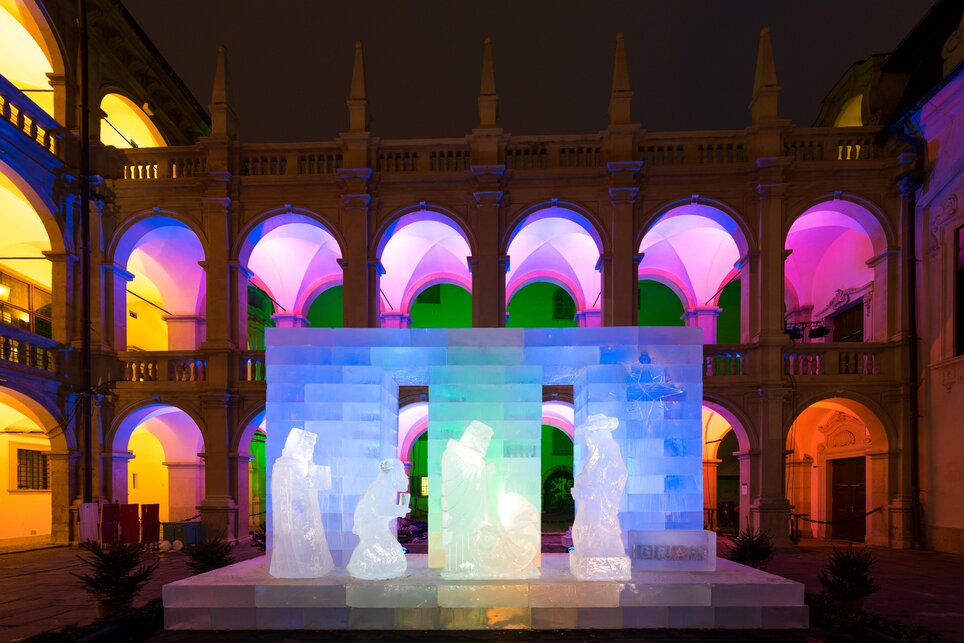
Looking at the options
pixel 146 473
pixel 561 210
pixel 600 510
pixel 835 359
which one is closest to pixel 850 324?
pixel 835 359

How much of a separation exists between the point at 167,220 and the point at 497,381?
13.1 meters

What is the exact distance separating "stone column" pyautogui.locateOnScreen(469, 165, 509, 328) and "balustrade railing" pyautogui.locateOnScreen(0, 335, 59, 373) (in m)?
10.5

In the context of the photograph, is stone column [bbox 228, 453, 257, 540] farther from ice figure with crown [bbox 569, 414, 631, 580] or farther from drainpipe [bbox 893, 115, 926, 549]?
drainpipe [bbox 893, 115, 926, 549]

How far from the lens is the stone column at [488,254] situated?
16.1 m

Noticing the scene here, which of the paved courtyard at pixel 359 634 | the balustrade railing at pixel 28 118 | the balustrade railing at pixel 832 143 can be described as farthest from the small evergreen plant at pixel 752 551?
the balustrade railing at pixel 28 118

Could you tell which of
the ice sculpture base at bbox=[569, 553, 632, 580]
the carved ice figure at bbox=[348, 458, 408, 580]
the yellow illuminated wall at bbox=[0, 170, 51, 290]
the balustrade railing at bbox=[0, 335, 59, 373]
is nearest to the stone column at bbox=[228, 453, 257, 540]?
the balustrade railing at bbox=[0, 335, 59, 373]

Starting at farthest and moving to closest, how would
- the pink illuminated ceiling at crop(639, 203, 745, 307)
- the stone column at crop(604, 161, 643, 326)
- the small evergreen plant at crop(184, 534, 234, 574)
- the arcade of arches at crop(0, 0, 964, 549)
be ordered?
the pink illuminated ceiling at crop(639, 203, 745, 307) → the stone column at crop(604, 161, 643, 326) → the arcade of arches at crop(0, 0, 964, 549) → the small evergreen plant at crop(184, 534, 234, 574)

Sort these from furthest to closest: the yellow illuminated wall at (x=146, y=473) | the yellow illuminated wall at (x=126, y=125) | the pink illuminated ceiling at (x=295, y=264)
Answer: the yellow illuminated wall at (x=146, y=473) < the pink illuminated ceiling at (x=295, y=264) < the yellow illuminated wall at (x=126, y=125)

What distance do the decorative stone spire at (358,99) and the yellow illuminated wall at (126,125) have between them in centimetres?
730

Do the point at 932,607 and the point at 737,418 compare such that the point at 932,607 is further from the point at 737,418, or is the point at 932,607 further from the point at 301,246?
the point at 301,246

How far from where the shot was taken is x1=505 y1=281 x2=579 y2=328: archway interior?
2500 centimetres

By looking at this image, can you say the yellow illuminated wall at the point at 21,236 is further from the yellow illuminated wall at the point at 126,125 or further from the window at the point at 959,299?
the window at the point at 959,299

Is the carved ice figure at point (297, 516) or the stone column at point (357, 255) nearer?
the carved ice figure at point (297, 516)

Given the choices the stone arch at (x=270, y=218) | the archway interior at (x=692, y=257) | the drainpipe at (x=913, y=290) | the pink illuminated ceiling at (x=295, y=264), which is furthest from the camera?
the pink illuminated ceiling at (x=295, y=264)
